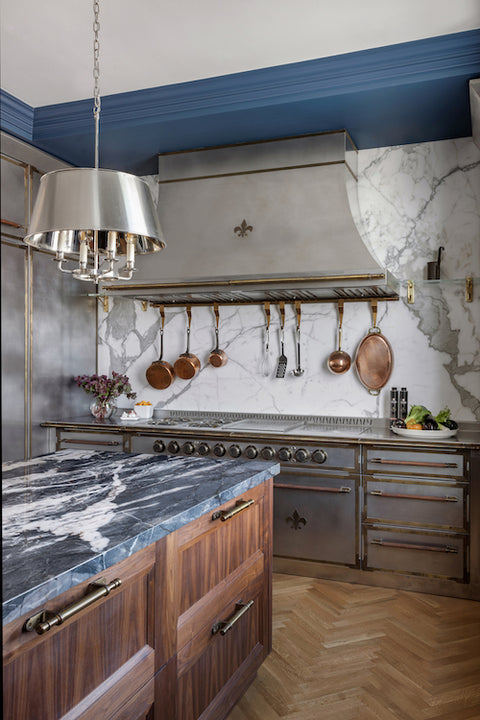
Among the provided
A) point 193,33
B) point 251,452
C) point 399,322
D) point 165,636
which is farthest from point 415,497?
point 193,33

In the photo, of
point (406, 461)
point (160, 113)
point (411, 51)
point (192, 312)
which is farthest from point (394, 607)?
point (160, 113)

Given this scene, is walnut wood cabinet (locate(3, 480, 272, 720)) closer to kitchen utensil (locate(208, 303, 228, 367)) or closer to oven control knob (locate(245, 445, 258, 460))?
oven control knob (locate(245, 445, 258, 460))

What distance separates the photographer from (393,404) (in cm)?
377

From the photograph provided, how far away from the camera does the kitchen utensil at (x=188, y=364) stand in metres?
4.31

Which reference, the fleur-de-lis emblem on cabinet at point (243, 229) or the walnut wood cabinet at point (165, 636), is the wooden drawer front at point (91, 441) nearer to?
the fleur-de-lis emblem on cabinet at point (243, 229)

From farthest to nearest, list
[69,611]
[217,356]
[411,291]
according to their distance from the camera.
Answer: [217,356]
[411,291]
[69,611]

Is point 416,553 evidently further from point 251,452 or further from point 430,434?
point 251,452

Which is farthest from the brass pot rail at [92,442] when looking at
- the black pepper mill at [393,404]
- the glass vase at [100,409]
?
the black pepper mill at [393,404]

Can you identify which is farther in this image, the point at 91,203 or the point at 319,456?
the point at 319,456

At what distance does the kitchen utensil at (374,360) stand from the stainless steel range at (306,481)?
1.20 ft

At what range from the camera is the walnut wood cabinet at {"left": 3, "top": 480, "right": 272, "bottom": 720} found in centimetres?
112

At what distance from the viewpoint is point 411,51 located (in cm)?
295

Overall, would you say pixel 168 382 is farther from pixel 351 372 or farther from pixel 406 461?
pixel 406 461

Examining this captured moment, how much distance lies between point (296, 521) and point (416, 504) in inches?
27.9
